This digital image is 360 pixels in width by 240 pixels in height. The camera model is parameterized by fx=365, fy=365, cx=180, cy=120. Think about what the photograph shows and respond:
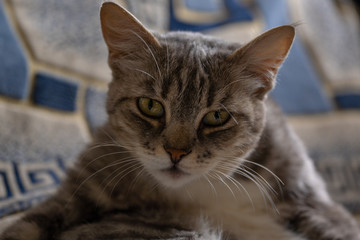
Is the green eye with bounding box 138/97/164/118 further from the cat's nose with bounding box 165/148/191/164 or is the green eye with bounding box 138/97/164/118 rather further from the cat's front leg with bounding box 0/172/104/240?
the cat's front leg with bounding box 0/172/104/240

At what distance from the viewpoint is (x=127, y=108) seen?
42.1 inches

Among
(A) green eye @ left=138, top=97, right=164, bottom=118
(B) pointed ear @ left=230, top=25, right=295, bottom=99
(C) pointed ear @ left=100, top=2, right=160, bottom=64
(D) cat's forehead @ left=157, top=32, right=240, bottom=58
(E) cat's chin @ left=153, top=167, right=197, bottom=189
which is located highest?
(C) pointed ear @ left=100, top=2, right=160, bottom=64

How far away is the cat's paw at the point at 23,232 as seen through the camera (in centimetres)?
99

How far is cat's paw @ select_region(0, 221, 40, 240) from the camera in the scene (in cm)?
99

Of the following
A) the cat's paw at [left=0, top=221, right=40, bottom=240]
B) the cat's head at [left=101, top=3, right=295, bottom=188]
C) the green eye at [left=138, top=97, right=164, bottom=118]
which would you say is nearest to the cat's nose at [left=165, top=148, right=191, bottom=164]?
the cat's head at [left=101, top=3, right=295, bottom=188]

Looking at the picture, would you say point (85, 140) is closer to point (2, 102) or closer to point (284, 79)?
point (2, 102)

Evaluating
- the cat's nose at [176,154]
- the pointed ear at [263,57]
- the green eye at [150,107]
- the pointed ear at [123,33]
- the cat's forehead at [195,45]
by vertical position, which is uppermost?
the pointed ear at [123,33]

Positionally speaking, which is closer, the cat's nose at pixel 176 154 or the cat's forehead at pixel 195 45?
the cat's nose at pixel 176 154

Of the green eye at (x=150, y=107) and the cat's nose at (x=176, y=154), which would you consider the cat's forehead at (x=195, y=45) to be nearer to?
the green eye at (x=150, y=107)

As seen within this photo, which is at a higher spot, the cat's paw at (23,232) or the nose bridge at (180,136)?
the nose bridge at (180,136)

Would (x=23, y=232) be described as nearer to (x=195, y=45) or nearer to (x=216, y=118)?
(x=216, y=118)

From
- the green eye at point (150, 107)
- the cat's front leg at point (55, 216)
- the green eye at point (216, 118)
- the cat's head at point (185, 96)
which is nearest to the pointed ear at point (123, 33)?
the cat's head at point (185, 96)

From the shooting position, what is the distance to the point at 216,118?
1035 mm

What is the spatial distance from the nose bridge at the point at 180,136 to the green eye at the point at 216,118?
67 millimetres
